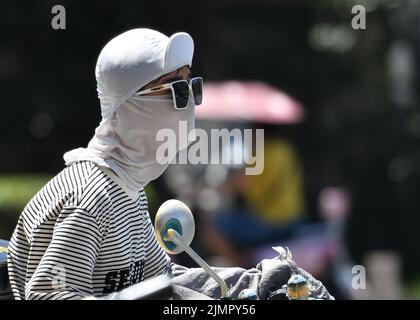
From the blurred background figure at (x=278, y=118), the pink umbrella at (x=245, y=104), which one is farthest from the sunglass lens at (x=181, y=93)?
the pink umbrella at (x=245, y=104)

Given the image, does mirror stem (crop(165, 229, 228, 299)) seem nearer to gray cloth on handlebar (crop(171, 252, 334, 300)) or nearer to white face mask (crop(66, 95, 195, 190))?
gray cloth on handlebar (crop(171, 252, 334, 300))

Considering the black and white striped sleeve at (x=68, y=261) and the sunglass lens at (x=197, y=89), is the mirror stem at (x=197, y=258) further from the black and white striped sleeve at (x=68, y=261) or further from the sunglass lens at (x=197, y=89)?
the sunglass lens at (x=197, y=89)

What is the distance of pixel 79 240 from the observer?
3.17 m

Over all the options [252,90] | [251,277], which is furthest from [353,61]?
[251,277]

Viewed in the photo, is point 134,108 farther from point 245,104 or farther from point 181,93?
point 245,104

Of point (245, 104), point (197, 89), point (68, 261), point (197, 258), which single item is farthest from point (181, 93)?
point (245, 104)

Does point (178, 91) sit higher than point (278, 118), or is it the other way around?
point (178, 91)

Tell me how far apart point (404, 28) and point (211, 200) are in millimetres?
3924

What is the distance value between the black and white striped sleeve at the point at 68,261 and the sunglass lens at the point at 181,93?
1.60ft

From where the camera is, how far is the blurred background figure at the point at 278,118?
920cm

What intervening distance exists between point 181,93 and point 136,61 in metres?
0.18

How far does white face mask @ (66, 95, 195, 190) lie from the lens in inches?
135

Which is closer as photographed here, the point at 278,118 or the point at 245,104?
the point at 278,118

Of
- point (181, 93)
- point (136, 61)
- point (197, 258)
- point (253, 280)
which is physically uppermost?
point (136, 61)
